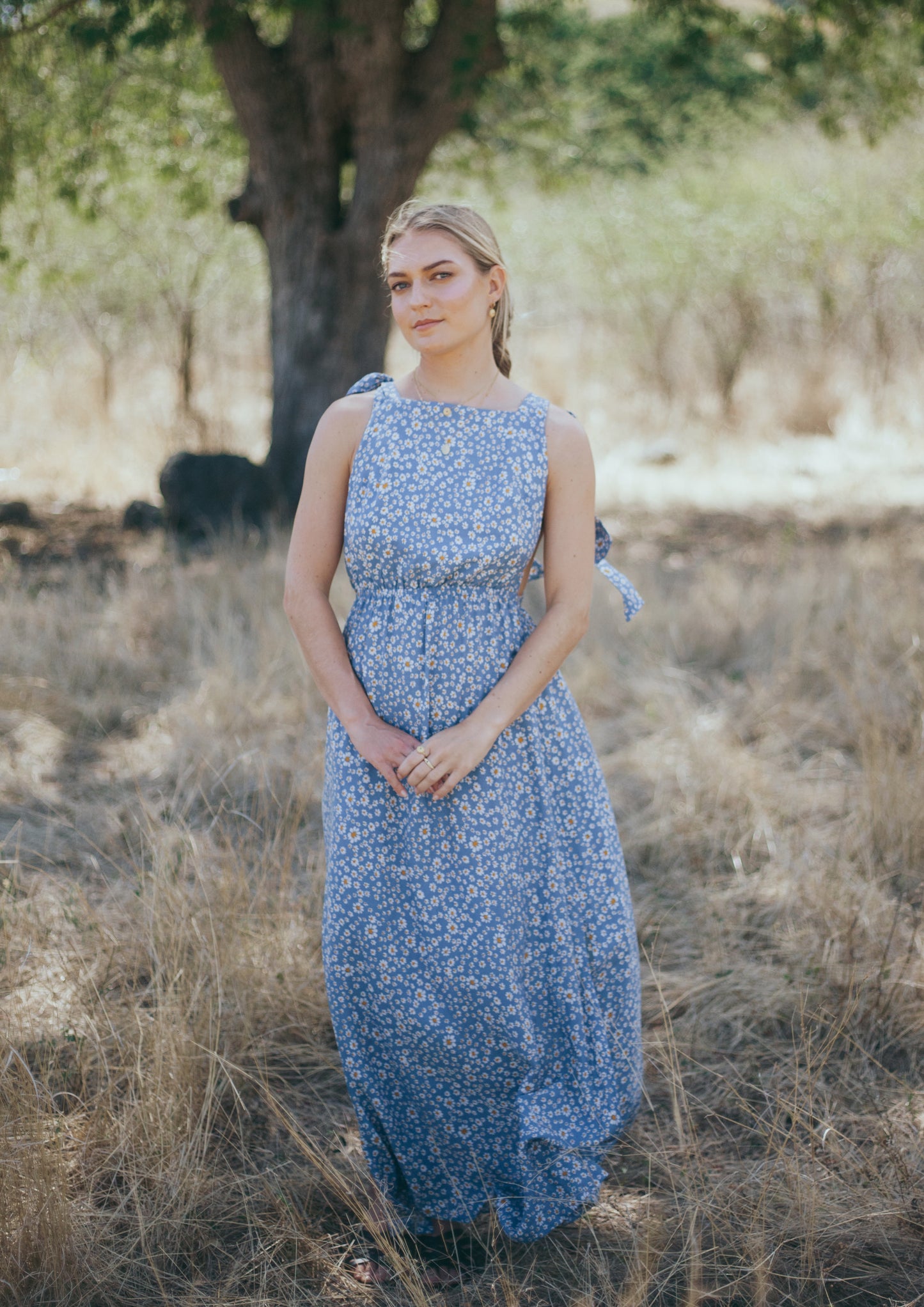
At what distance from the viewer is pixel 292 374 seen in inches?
273

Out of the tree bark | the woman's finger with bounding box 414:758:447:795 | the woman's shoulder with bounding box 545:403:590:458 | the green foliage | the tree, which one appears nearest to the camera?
the woman's finger with bounding box 414:758:447:795

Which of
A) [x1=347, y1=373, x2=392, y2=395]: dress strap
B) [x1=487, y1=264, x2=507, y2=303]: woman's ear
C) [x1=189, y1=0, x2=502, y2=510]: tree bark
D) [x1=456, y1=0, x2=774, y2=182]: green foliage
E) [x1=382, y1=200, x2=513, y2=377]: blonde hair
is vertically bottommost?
[x1=347, y1=373, x2=392, y2=395]: dress strap

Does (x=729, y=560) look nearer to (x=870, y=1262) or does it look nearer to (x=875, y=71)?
(x=875, y=71)

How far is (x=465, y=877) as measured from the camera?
6.23 feet

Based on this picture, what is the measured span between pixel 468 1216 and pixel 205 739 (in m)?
2.22

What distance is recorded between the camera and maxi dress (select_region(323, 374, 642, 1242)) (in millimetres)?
1874

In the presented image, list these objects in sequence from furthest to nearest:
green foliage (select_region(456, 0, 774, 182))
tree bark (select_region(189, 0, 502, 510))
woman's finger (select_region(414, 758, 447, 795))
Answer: green foliage (select_region(456, 0, 774, 182))
tree bark (select_region(189, 0, 502, 510))
woman's finger (select_region(414, 758, 447, 795))

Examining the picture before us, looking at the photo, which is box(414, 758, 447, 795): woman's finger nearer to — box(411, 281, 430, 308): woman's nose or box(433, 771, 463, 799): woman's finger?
box(433, 771, 463, 799): woman's finger

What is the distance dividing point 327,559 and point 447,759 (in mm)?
440

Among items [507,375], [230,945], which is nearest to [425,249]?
[507,375]

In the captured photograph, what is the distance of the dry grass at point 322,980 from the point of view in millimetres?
1894

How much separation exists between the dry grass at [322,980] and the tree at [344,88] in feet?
9.11

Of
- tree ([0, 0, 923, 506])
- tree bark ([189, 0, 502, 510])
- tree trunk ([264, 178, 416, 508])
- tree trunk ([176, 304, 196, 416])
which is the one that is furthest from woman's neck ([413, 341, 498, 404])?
tree trunk ([176, 304, 196, 416])

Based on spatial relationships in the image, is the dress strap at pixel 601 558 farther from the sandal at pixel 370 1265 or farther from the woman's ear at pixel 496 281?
the sandal at pixel 370 1265
